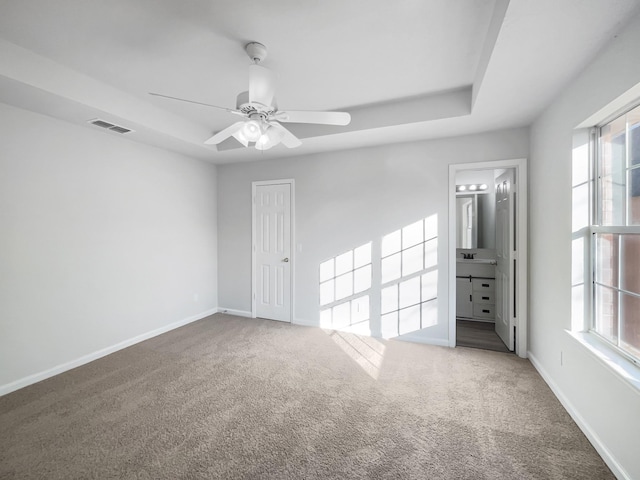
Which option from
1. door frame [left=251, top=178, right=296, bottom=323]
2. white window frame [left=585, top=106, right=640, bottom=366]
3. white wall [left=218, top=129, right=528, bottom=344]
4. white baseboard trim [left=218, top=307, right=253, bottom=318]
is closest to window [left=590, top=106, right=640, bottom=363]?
white window frame [left=585, top=106, right=640, bottom=366]

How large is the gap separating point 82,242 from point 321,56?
2.95 m

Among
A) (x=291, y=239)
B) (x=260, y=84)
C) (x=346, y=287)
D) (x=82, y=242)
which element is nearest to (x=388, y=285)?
(x=346, y=287)

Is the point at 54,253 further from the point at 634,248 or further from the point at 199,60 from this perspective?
the point at 634,248

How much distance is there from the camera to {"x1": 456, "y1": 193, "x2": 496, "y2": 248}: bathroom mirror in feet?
15.1

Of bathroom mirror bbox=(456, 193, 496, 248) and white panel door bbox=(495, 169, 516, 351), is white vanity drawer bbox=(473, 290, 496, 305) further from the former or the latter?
bathroom mirror bbox=(456, 193, 496, 248)

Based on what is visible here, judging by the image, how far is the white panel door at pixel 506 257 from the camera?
3242 mm

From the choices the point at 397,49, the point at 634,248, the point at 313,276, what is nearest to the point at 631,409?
the point at 634,248

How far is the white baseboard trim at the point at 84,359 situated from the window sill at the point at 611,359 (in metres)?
4.32

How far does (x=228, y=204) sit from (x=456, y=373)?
3862 mm

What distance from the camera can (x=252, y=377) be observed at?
273 cm

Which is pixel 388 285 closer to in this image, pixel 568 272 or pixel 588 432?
pixel 568 272

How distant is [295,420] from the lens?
210cm

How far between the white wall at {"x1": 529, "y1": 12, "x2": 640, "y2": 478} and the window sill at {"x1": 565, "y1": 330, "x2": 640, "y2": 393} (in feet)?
0.13

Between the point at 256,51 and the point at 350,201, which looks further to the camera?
the point at 350,201
